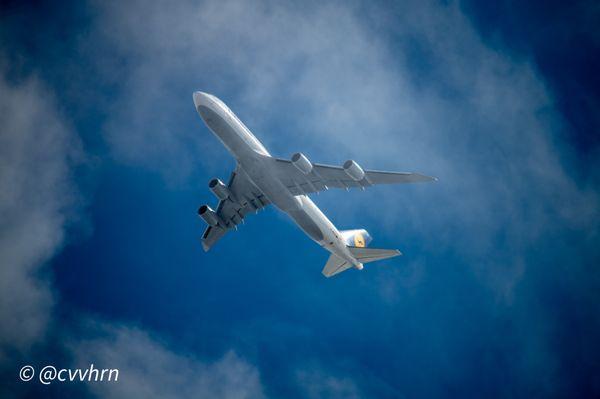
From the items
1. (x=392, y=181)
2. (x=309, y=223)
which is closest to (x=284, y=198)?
(x=309, y=223)

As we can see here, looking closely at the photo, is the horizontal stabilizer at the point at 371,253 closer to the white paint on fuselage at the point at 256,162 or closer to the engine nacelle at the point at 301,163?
the white paint on fuselage at the point at 256,162

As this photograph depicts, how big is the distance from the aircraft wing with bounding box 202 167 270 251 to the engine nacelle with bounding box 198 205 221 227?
89cm

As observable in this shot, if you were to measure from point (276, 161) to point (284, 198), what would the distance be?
3.28 meters

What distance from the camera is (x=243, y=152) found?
131 feet

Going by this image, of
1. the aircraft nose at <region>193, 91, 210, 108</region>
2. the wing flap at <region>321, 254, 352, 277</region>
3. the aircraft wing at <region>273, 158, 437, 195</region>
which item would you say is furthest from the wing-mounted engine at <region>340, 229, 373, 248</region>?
the aircraft nose at <region>193, 91, 210, 108</region>

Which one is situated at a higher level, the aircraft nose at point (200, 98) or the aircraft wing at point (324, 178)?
the aircraft nose at point (200, 98)

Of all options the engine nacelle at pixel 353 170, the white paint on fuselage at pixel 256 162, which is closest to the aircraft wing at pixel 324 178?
the white paint on fuselage at pixel 256 162

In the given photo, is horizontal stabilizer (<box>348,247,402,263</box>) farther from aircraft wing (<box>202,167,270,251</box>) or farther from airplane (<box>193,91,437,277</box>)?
aircraft wing (<box>202,167,270,251</box>)

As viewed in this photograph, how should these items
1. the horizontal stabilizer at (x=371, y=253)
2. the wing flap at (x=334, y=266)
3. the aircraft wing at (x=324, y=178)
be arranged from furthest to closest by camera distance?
the wing flap at (x=334, y=266)
the horizontal stabilizer at (x=371, y=253)
the aircraft wing at (x=324, y=178)

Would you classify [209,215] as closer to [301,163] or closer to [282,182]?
[282,182]

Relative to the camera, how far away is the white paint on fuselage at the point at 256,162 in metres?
39.1

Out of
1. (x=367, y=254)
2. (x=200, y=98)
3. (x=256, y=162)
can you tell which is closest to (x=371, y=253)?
(x=367, y=254)

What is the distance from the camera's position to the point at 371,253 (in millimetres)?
44875

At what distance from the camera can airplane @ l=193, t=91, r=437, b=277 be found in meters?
38.6
